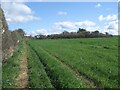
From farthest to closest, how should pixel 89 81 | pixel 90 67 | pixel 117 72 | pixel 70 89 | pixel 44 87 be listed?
pixel 90 67 → pixel 117 72 → pixel 89 81 → pixel 44 87 → pixel 70 89

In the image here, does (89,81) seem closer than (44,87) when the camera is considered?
No

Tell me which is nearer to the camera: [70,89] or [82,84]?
[70,89]

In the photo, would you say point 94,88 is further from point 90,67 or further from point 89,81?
point 90,67

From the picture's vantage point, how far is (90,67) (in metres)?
23.8

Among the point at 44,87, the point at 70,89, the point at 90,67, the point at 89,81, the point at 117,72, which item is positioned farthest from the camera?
the point at 90,67

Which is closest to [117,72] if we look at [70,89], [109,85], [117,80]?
[117,80]

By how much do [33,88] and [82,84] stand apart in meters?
2.55

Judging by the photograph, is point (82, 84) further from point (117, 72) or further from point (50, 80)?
point (117, 72)

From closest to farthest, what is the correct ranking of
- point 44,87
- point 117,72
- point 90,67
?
point 44,87, point 117,72, point 90,67

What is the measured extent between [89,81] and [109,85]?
2.15 m

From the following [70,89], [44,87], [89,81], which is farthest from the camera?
[89,81]

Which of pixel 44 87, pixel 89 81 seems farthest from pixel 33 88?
pixel 89 81

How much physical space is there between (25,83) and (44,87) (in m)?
2.89

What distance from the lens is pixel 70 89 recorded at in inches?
623
